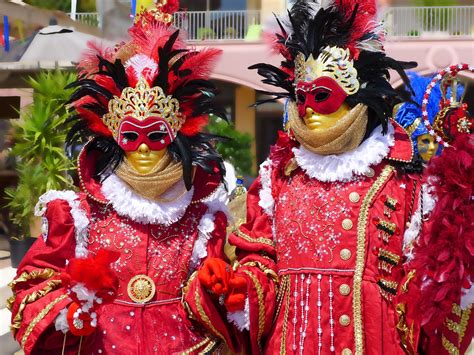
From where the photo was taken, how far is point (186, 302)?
3.56 meters

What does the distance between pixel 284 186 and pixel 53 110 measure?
17.0ft

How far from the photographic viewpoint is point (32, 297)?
11.5 feet

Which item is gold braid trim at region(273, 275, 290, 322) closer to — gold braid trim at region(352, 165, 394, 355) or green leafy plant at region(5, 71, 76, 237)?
gold braid trim at region(352, 165, 394, 355)

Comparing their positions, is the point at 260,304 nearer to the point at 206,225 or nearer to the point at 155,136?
the point at 206,225

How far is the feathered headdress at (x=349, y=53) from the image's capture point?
3520mm

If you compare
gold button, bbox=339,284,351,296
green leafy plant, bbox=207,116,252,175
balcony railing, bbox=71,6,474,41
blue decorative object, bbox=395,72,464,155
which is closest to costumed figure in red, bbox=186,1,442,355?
gold button, bbox=339,284,351,296

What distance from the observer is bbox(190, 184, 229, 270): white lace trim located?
3.71 meters

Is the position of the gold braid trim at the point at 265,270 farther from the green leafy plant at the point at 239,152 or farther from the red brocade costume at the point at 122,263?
the green leafy plant at the point at 239,152

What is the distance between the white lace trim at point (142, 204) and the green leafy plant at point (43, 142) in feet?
15.4

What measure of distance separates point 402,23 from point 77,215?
10697 millimetres

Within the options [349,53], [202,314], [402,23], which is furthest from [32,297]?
Result: [402,23]

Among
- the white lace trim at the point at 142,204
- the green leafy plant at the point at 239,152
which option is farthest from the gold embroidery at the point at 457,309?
the green leafy plant at the point at 239,152

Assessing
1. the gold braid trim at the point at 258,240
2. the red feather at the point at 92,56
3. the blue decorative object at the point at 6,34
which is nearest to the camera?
the gold braid trim at the point at 258,240

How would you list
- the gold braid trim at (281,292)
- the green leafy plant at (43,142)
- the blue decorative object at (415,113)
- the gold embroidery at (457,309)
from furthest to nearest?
the green leafy plant at (43,142) < the blue decorative object at (415,113) < the gold braid trim at (281,292) < the gold embroidery at (457,309)
